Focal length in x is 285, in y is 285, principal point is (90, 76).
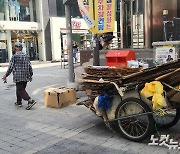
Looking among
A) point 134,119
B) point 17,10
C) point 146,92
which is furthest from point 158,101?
point 17,10

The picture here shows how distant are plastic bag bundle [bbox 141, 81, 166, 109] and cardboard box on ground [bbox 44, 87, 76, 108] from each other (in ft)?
10.4

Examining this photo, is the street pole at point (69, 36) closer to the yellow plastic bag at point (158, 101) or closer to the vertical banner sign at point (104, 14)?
the vertical banner sign at point (104, 14)

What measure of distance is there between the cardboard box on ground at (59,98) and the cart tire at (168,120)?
2711 mm

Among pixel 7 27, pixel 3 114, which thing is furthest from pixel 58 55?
pixel 3 114

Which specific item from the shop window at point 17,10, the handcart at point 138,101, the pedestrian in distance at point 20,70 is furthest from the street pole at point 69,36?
the shop window at point 17,10

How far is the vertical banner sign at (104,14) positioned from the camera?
6.48m

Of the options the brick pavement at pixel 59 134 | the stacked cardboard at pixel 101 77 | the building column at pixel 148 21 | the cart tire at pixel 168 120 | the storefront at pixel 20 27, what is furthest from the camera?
the storefront at pixel 20 27

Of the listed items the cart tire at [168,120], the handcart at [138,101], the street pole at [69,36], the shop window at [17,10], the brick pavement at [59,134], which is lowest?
the brick pavement at [59,134]

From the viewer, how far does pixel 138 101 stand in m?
4.48

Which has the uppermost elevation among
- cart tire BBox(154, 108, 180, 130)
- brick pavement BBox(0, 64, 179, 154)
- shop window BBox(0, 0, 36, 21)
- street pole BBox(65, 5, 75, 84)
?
shop window BBox(0, 0, 36, 21)

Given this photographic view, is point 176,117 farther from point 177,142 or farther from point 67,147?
point 67,147

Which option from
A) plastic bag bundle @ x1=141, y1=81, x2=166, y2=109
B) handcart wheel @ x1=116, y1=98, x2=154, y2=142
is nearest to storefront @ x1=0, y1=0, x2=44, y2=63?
handcart wheel @ x1=116, y1=98, x2=154, y2=142

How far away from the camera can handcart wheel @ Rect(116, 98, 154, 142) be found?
4.43 m

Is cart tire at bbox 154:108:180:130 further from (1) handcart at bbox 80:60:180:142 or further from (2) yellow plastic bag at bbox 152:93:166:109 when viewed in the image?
(2) yellow plastic bag at bbox 152:93:166:109
